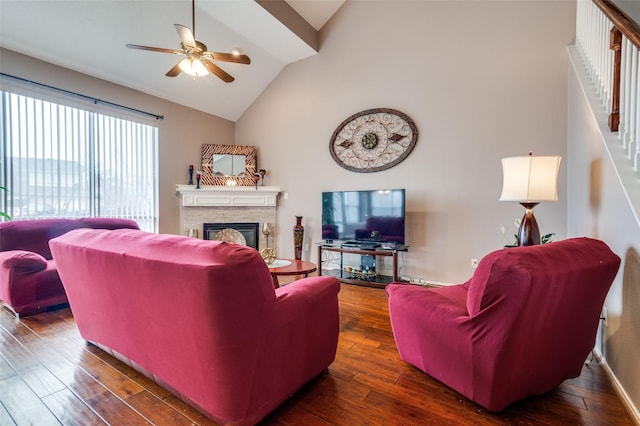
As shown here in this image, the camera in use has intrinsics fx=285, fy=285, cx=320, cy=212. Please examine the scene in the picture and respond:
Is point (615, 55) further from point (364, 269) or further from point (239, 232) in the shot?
point (239, 232)

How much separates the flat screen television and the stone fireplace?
1278 millimetres

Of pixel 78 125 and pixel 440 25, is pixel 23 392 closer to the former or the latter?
pixel 78 125

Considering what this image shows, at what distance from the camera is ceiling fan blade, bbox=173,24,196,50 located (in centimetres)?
234

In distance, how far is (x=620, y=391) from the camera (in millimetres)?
1522

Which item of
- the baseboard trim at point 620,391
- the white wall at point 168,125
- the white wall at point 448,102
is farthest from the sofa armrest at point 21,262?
the baseboard trim at point 620,391

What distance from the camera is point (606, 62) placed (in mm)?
2010

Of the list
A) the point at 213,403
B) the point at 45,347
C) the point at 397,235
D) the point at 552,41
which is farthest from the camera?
the point at 397,235

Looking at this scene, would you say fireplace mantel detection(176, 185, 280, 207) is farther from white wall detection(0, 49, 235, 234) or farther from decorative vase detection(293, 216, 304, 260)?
decorative vase detection(293, 216, 304, 260)

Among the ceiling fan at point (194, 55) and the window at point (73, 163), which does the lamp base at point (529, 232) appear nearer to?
the ceiling fan at point (194, 55)

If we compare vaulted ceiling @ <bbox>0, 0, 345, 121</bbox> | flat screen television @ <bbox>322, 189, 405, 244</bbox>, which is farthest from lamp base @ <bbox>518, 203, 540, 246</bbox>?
vaulted ceiling @ <bbox>0, 0, 345, 121</bbox>

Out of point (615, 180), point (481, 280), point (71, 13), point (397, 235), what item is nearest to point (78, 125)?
point (71, 13)

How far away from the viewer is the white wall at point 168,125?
11.7 ft

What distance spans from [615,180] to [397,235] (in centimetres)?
215

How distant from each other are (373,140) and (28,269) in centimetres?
400
